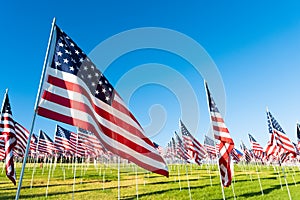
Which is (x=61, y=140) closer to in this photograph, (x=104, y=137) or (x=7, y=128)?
(x=7, y=128)

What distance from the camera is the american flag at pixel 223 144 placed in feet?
32.0

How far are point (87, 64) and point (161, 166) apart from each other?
3519 millimetres

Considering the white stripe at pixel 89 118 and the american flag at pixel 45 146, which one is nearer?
the white stripe at pixel 89 118

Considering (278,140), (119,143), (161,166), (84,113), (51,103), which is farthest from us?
(278,140)

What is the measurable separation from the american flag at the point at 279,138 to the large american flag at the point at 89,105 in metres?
9.88

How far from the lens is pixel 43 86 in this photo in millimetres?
5461

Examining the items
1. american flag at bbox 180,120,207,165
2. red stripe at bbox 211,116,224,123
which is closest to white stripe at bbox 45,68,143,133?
red stripe at bbox 211,116,224,123

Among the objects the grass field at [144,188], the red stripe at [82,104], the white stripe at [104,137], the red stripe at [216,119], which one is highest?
the red stripe at [216,119]

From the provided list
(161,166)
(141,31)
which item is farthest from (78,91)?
(141,31)

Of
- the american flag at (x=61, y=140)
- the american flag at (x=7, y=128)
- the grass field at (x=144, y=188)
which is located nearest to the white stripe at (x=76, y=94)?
the american flag at (x=7, y=128)

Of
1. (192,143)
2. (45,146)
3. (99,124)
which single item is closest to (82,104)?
(99,124)

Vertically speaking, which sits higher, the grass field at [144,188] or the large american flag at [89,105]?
the large american flag at [89,105]

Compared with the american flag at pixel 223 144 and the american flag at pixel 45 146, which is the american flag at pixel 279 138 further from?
the american flag at pixel 45 146

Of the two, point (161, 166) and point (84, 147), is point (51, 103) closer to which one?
point (161, 166)
